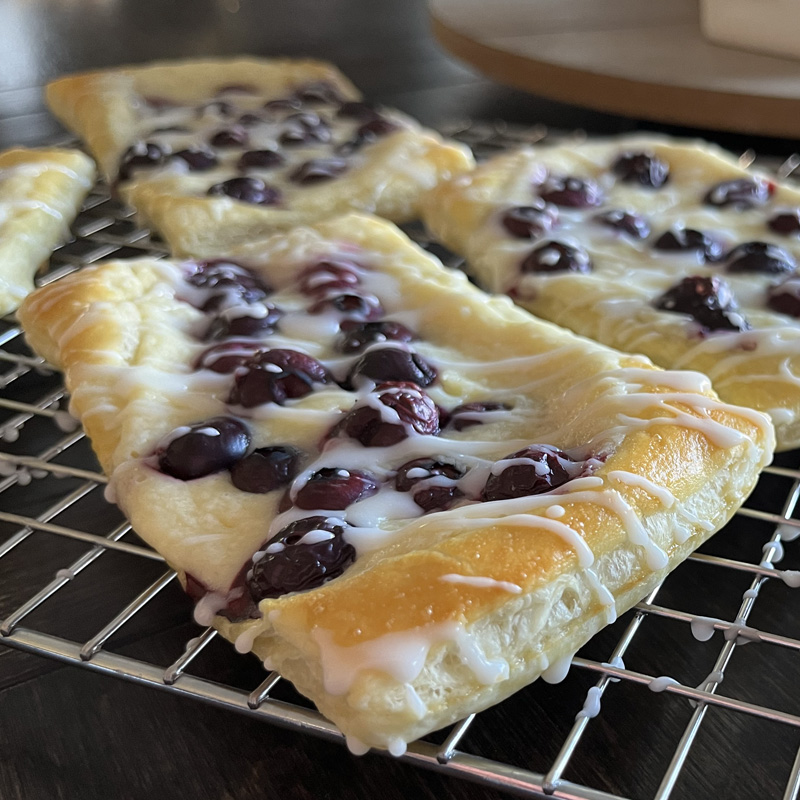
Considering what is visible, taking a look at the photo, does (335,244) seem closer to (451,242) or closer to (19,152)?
(451,242)

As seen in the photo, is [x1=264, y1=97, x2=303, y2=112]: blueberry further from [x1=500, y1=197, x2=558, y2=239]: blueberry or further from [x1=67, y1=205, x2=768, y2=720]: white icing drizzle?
[x1=67, y1=205, x2=768, y2=720]: white icing drizzle

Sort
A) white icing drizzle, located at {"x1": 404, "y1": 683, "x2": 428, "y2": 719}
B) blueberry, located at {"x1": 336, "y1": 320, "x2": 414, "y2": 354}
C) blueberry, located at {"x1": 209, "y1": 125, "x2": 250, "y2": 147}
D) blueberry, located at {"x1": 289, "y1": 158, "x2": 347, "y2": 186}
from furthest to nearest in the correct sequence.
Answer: blueberry, located at {"x1": 209, "y1": 125, "x2": 250, "y2": 147}, blueberry, located at {"x1": 289, "y1": 158, "x2": 347, "y2": 186}, blueberry, located at {"x1": 336, "y1": 320, "x2": 414, "y2": 354}, white icing drizzle, located at {"x1": 404, "y1": 683, "x2": 428, "y2": 719}

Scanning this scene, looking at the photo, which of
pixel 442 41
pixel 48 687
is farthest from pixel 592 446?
→ pixel 442 41

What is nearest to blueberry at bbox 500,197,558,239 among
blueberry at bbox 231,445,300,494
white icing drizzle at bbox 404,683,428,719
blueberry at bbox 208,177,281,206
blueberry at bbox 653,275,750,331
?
blueberry at bbox 653,275,750,331

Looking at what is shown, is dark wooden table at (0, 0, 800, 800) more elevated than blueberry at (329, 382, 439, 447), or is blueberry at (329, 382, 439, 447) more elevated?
blueberry at (329, 382, 439, 447)

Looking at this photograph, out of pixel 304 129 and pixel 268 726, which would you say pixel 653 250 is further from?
pixel 268 726

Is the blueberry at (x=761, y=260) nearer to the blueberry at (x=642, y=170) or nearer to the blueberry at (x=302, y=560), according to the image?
the blueberry at (x=642, y=170)

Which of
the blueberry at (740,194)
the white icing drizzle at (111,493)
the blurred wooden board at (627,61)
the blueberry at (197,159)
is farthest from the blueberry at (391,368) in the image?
the blurred wooden board at (627,61)
